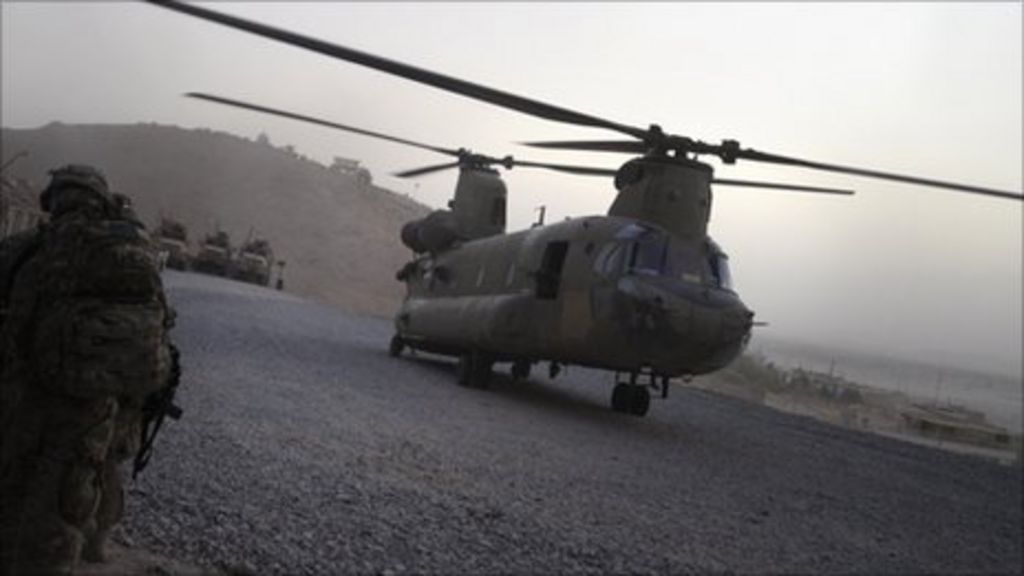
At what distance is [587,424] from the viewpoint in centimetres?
1015

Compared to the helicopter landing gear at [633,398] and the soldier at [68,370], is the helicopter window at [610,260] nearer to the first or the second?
the helicopter landing gear at [633,398]

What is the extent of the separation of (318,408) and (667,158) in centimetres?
503

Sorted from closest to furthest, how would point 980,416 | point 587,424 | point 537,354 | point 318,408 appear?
point 318,408 → point 587,424 → point 537,354 → point 980,416

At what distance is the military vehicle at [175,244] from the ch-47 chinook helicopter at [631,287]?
80.7ft

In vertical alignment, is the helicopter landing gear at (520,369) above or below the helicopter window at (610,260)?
below

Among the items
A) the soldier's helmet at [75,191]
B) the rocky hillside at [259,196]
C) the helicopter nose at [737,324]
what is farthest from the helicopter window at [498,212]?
the rocky hillside at [259,196]

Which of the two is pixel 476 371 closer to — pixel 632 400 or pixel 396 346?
pixel 632 400

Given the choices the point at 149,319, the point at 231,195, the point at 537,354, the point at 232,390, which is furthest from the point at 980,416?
the point at 231,195

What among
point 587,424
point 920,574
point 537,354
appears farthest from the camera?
point 537,354

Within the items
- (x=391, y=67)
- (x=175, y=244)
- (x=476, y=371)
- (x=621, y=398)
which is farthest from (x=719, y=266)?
(x=175, y=244)

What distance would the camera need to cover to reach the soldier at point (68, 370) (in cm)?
260

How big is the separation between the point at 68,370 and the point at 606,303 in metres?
7.85

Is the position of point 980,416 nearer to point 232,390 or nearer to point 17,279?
point 232,390

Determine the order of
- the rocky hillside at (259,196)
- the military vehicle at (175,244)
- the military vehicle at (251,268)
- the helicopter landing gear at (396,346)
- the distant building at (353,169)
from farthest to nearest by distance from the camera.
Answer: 1. the distant building at (353,169)
2. the rocky hillside at (259,196)
3. the military vehicle at (251,268)
4. the military vehicle at (175,244)
5. the helicopter landing gear at (396,346)
